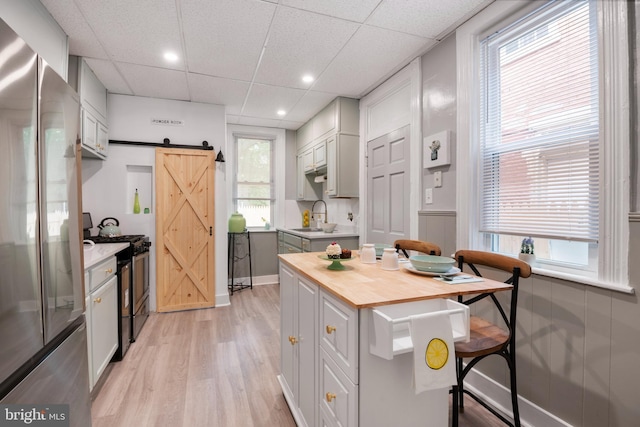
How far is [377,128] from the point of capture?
2.98 metres

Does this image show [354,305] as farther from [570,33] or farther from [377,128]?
[377,128]

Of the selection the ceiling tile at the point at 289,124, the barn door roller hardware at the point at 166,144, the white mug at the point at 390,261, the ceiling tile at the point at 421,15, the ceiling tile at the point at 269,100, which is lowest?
the white mug at the point at 390,261

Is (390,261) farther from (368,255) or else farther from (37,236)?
(37,236)

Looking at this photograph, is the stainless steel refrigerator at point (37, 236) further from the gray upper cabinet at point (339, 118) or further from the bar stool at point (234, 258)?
the bar stool at point (234, 258)

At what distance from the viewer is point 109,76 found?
2695 millimetres

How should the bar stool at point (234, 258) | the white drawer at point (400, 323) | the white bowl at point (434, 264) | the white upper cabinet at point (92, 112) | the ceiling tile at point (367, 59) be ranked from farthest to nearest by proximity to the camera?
the bar stool at point (234, 258) → the white upper cabinet at point (92, 112) → the ceiling tile at point (367, 59) → the white bowl at point (434, 264) → the white drawer at point (400, 323)

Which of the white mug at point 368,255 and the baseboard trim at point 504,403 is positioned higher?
the white mug at point 368,255

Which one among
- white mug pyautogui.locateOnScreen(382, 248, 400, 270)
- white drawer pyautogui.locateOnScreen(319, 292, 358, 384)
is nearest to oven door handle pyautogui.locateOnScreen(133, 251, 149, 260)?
white drawer pyautogui.locateOnScreen(319, 292, 358, 384)

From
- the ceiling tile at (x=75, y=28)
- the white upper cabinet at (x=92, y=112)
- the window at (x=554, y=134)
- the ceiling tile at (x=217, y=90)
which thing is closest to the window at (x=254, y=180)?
the ceiling tile at (x=217, y=90)

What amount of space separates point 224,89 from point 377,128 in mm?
1620

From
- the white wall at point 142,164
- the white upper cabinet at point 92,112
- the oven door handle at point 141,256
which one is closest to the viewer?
the white upper cabinet at point 92,112

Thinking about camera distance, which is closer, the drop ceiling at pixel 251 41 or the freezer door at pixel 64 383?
the freezer door at pixel 64 383

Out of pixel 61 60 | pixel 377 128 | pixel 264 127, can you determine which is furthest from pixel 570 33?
pixel 264 127

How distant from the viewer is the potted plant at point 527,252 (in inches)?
50.8
